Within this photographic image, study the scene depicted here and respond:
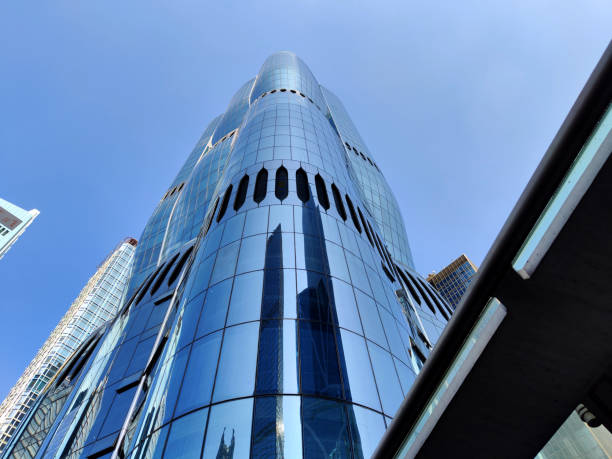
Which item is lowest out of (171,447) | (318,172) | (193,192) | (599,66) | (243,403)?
(599,66)

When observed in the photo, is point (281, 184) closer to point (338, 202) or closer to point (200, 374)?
point (338, 202)

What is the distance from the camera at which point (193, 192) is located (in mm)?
55406

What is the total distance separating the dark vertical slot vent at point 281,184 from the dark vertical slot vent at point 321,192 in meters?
2.08

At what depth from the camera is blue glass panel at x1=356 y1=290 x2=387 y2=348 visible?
16359 mm

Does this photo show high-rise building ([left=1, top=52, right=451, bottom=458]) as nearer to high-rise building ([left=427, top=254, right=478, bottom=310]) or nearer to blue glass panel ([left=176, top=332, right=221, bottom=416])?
blue glass panel ([left=176, top=332, right=221, bottom=416])

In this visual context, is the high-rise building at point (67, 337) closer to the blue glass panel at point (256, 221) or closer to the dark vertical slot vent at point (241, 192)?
the dark vertical slot vent at point (241, 192)

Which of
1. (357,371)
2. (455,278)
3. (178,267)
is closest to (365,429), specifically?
(357,371)

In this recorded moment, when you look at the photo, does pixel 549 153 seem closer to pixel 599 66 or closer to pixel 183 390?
pixel 599 66

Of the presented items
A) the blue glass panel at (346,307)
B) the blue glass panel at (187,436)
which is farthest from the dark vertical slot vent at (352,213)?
the blue glass panel at (187,436)

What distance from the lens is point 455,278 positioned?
14150cm

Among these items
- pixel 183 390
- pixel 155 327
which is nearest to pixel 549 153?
pixel 183 390

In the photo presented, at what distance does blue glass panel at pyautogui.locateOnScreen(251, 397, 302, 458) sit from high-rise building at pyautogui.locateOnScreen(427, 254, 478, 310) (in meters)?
132

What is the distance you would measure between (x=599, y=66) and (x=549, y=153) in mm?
910

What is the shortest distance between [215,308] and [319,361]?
17.1 feet
